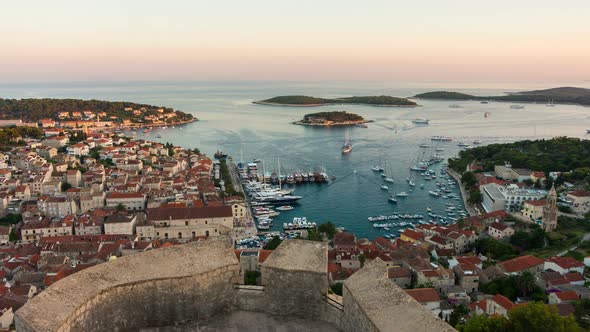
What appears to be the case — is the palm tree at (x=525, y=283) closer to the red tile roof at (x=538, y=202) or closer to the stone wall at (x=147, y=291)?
the red tile roof at (x=538, y=202)

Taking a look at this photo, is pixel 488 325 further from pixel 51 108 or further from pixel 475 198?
pixel 51 108

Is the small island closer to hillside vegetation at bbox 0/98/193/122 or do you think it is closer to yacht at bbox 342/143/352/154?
hillside vegetation at bbox 0/98/193/122

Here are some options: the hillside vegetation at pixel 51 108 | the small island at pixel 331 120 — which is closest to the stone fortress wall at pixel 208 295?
the small island at pixel 331 120

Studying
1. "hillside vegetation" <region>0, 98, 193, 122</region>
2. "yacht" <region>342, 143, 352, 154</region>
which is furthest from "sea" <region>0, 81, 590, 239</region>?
"hillside vegetation" <region>0, 98, 193, 122</region>

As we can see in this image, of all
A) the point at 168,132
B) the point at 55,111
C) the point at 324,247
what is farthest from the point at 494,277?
the point at 55,111

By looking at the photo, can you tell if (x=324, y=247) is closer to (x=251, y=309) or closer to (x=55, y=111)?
(x=251, y=309)

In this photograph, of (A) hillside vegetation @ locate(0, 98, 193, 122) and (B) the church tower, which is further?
(A) hillside vegetation @ locate(0, 98, 193, 122)
